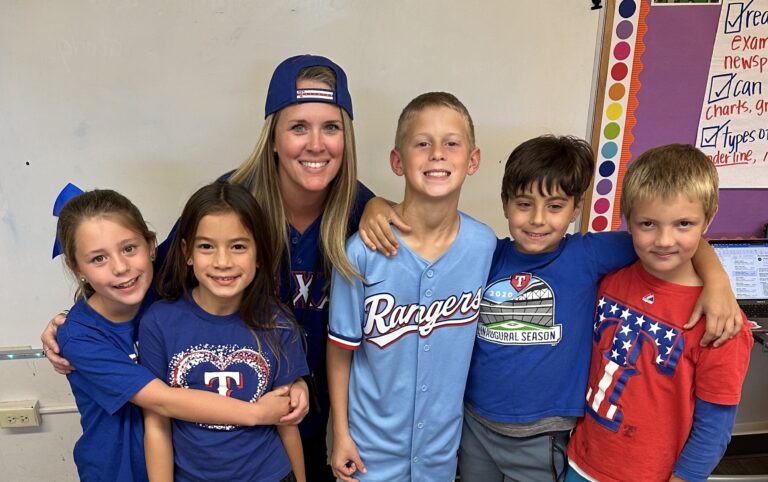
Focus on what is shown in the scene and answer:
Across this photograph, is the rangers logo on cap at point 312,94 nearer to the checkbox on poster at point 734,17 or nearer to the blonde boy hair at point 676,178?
the blonde boy hair at point 676,178

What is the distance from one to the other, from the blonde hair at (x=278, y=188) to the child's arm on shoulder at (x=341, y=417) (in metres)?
0.24

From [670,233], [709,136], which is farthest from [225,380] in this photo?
[709,136]

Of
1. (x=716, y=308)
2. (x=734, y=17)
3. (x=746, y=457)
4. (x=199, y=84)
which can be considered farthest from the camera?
(x=746, y=457)

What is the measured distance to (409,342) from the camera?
1134mm

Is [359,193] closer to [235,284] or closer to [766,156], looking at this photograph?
[235,284]

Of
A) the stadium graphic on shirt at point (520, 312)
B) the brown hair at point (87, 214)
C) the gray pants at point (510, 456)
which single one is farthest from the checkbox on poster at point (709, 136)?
the brown hair at point (87, 214)

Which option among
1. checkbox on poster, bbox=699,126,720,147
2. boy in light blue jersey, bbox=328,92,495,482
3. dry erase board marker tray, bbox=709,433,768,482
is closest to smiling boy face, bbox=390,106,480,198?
boy in light blue jersey, bbox=328,92,495,482

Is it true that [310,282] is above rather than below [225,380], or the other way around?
above

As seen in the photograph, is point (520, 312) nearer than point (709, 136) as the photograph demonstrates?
Yes

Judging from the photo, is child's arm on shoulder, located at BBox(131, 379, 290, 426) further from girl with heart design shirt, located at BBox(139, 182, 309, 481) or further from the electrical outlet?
the electrical outlet

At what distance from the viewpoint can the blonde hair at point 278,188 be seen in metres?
1.23

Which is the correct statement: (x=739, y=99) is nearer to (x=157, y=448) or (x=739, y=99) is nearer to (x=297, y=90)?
(x=297, y=90)

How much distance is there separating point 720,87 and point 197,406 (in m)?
1.92

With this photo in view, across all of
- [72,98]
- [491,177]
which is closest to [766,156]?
[491,177]
